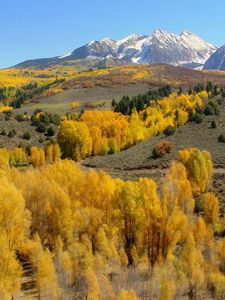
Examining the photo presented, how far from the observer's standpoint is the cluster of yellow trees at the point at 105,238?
142 ft

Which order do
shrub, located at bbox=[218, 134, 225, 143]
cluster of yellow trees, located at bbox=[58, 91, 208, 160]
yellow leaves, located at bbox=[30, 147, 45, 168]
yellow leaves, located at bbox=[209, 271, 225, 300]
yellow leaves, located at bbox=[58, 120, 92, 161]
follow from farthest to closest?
cluster of yellow trees, located at bbox=[58, 91, 208, 160]
yellow leaves, located at bbox=[58, 120, 92, 161]
yellow leaves, located at bbox=[30, 147, 45, 168]
shrub, located at bbox=[218, 134, 225, 143]
yellow leaves, located at bbox=[209, 271, 225, 300]

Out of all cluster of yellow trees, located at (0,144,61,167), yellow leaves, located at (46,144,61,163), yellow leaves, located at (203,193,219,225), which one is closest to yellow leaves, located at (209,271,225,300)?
yellow leaves, located at (203,193,219,225)

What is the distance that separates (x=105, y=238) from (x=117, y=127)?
8848 centimetres

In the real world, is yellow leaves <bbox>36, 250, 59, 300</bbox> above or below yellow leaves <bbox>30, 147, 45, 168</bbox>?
below

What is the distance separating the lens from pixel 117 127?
139 metres

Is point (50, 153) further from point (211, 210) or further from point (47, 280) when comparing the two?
point (47, 280)

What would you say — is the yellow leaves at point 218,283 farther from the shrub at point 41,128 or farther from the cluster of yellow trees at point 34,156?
the shrub at point 41,128

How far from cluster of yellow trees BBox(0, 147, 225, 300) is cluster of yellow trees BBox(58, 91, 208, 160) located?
50052 millimetres

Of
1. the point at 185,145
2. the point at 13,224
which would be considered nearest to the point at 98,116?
the point at 185,145

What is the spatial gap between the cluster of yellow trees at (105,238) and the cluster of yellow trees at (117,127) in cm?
5005

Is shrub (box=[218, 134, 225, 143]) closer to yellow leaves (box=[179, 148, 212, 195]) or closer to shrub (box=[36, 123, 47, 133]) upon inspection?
yellow leaves (box=[179, 148, 212, 195])

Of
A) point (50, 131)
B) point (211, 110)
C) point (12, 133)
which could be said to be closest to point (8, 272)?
point (211, 110)

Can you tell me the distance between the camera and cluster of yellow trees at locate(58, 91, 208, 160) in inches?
4766

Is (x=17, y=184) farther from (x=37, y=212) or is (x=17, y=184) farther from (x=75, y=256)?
(x=75, y=256)
